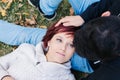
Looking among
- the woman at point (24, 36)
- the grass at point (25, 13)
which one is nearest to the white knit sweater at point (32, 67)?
the woman at point (24, 36)

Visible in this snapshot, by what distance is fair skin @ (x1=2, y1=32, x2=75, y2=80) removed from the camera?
328 centimetres

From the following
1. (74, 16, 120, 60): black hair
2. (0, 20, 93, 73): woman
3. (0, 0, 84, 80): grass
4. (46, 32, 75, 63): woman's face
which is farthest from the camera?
(0, 0, 84, 80): grass

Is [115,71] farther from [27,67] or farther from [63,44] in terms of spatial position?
[27,67]

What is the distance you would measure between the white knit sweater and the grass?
66 cm

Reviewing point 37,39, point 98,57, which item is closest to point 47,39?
point 37,39

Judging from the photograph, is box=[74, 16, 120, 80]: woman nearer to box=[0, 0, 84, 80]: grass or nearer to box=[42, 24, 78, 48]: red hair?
box=[42, 24, 78, 48]: red hair

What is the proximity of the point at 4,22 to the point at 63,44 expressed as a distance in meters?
Result: 0.95

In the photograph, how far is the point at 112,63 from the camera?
8.57 ft

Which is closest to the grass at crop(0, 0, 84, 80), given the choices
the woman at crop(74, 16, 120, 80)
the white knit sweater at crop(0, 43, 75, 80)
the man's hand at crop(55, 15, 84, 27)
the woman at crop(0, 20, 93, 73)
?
the woman at crop(0, 20, 93, 73)

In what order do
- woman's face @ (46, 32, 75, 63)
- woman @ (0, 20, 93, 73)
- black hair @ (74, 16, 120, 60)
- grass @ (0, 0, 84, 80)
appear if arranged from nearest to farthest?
1. black hair @ (74, 16, 120, 60)
2. woman's face @ (46, 32, 75, 63)
3. woman @ (0, 20, 93, 73)
4. grass @ (0, 0, 84, 80)

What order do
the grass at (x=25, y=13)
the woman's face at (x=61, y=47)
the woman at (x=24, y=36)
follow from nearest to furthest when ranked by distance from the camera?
the woman's face at (x=61, y=47) → the woman at (x=24, y=36) → the grass at (x=25, y=13)

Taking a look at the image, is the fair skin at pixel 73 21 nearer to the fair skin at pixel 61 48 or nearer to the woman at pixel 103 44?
the fair skin at pixel 61 48

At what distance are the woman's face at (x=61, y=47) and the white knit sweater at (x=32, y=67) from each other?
0.08 metres

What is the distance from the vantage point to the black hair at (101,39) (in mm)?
2465
